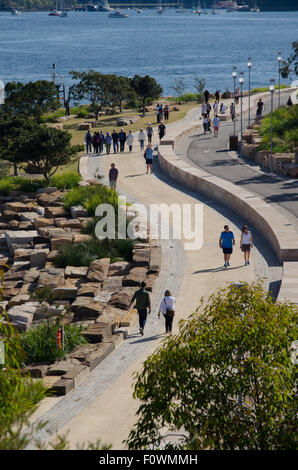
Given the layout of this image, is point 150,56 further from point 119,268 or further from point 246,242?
point 246,242

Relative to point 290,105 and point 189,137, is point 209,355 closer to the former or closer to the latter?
point 189,137

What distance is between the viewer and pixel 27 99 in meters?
46.1

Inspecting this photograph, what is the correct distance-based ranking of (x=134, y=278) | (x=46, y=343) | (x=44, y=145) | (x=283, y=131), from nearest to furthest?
(x=46, y=343)
(x=134, y=278)
(x=44, y=145)
(x=283, y=131)

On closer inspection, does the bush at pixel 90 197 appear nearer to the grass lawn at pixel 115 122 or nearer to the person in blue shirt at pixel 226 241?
the person in blue shirt at pixel 226 241

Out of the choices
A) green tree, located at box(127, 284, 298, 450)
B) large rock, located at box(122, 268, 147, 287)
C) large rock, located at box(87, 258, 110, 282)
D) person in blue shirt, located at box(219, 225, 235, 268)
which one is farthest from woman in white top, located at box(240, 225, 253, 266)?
green tree, located at box(127, 284, 298, 450)

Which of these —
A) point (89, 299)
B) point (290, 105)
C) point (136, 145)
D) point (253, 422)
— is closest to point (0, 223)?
point (89, 299)

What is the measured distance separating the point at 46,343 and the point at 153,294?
4450 millimetres

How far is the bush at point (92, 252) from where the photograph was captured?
75.9 ft

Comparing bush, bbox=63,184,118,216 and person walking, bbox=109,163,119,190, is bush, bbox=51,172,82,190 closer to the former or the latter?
person walking, bbox=109,163,119,190

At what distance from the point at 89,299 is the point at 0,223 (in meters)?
9.16

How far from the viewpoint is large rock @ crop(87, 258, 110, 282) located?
21.5 metres

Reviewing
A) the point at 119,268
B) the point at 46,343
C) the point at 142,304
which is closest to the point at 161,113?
the point at 119,268

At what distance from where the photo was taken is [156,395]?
32.5 feet

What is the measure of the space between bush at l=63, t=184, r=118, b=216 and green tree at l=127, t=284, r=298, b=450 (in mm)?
17118
